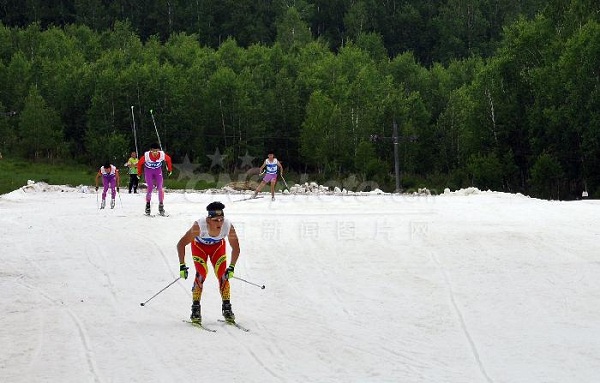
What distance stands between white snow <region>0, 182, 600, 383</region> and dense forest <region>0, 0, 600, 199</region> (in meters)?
32.4

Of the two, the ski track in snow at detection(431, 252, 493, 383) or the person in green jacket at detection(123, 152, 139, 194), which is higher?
the person in green jacket at detection(123, 152, 139, 194)

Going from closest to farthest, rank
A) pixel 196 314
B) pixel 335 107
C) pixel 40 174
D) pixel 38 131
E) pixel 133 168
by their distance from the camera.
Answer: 1. pixel 196 314
2. pixel 133 168
3. pixel 40 174
4. pixel 335 107
5. pixel 38 131

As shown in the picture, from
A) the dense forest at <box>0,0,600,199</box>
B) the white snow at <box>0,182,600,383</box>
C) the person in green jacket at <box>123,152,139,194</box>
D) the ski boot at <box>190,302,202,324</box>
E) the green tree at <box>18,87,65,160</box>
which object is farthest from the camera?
the green tree at <box>18,87,65,160</box>

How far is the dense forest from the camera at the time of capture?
5394 centimetres

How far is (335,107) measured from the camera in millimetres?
66500

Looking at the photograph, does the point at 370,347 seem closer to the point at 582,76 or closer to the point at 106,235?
the point at 106,235

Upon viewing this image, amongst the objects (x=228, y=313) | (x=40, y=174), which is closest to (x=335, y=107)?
(x=40, y=174)

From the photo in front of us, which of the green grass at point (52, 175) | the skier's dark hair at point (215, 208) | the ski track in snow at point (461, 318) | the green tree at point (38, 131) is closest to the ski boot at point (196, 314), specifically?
the skier's dark hair at point (215, 208)

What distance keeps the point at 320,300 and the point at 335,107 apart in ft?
177

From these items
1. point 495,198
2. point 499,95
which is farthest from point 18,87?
point 495,198

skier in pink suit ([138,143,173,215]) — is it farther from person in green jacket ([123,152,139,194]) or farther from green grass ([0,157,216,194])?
green grass ([0,157,216,194])

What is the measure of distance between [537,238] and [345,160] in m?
47.2

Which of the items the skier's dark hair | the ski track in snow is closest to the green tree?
the ski track in snow

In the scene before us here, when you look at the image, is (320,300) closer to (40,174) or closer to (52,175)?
(52,175)
